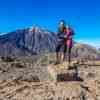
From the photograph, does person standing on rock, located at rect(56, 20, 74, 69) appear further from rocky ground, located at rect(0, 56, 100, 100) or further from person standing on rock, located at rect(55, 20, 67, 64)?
rocky ground, located at rect(0, 56, 100, 100)

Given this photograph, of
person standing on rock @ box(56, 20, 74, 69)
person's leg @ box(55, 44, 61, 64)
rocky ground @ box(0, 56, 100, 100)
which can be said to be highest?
person standing on rock @ box(56, 20, 74, 69)

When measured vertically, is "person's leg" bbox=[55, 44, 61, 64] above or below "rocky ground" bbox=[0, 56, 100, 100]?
above

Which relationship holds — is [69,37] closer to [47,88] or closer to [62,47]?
[62,47]

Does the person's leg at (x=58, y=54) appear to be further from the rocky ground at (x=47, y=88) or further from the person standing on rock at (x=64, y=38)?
the rocky ground at (x=47, y=88)

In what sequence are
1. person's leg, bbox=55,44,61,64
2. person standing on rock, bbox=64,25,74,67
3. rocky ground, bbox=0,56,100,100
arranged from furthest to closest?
person's leg, bbox=55,44,61,64, person standing on rock, bbox=64,25,74,67, rocky ground, bbox=0,56,100,100

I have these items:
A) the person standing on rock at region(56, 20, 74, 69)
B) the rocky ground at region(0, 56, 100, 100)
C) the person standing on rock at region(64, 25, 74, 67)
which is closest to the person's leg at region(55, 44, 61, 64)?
the person standing on rock at region(56, 20, 74, 69)

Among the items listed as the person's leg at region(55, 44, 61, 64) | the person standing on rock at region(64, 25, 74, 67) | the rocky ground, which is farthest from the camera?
the person's leg at region(55, 44, 61, 64)

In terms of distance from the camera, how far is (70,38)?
59.9 feet

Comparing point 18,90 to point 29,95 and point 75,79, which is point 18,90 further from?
point 75,79

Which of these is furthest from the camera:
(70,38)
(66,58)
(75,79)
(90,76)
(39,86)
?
(66,58)

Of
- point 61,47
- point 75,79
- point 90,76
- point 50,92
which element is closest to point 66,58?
point 61,47

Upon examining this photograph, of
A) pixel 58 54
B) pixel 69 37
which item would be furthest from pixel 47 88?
pixel 58 54

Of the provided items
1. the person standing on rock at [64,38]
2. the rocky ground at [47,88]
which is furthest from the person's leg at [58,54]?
the rocky ground at [47,88]

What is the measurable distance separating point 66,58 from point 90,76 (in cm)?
596
